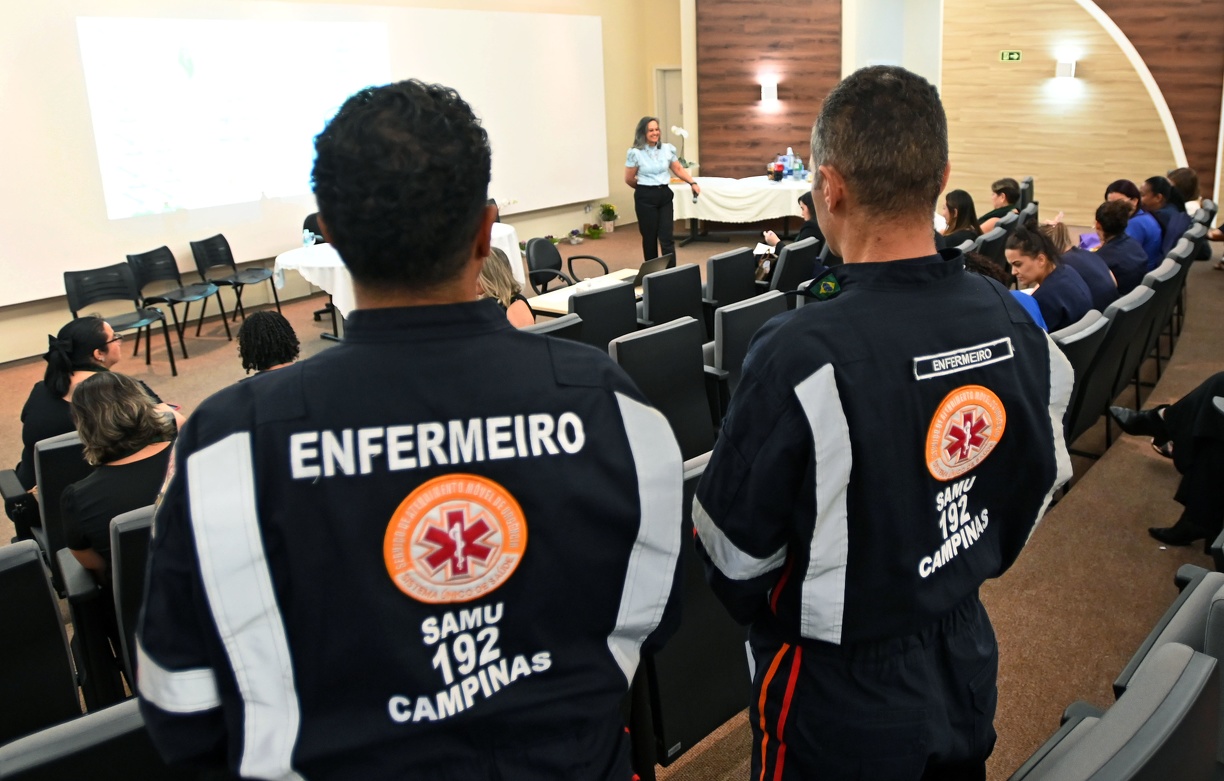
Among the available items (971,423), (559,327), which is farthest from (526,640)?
(559,327)

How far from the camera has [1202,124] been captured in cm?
1095

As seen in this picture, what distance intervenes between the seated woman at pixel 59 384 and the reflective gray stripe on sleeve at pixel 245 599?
10.6 ft

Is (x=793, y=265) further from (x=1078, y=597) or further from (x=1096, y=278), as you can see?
(x=1078, y=597)

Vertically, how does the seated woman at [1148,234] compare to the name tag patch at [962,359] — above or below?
below

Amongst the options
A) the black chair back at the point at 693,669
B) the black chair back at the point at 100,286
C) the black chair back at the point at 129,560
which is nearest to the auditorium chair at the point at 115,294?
the black chair back at the point at 100,286

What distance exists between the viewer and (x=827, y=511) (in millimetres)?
1373

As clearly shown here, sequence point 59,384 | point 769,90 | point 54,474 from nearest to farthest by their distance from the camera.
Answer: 1. point 54,474
2. point 59,384
3. point 769,90

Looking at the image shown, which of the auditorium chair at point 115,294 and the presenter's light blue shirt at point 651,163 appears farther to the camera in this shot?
the presenter's light blue shirt at point 651,163

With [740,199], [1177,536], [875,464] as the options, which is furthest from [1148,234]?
[875,464]

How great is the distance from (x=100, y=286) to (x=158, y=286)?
34.5 inches

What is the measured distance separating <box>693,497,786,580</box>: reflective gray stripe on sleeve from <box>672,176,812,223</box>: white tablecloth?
9707 millimetres

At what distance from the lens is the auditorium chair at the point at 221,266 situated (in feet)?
25.6

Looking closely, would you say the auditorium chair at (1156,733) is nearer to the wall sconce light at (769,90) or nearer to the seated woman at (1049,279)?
the seated woman at (1049,279)

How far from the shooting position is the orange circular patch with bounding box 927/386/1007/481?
4.56ft
